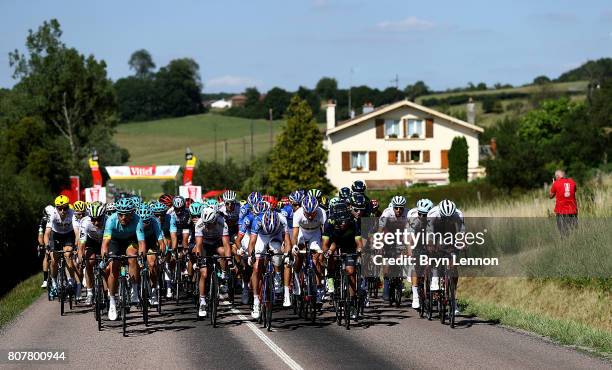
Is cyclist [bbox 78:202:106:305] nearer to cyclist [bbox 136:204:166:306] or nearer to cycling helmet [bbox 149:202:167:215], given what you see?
cyclist [bbox 136:204:166:306]

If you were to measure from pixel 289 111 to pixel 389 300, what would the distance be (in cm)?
5047

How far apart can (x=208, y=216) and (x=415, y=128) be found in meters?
62.2

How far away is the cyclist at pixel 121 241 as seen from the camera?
1545cm

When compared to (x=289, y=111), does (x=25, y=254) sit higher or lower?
lower

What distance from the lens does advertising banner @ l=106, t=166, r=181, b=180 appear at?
4156 centimetres

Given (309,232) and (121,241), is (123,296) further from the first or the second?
(309,232)

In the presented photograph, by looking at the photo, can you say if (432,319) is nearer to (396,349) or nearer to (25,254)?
(396,349)

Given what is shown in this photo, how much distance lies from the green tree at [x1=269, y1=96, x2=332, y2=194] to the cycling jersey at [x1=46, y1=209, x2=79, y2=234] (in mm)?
46883

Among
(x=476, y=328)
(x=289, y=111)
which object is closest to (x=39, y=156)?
(x=289, y=111)

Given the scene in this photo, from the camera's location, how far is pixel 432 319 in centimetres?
1644

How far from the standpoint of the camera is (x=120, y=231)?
615 inches

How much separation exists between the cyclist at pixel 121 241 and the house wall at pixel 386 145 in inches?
2412

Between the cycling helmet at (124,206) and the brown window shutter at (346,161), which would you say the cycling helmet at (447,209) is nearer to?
the cycling helmet at (124,206)

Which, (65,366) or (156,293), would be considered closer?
(65,366)
